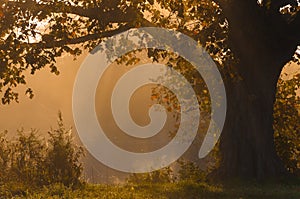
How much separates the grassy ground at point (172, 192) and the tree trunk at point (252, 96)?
2.37 m

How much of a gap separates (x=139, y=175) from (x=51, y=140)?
11.2 ft

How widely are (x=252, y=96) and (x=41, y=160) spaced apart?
638 cm

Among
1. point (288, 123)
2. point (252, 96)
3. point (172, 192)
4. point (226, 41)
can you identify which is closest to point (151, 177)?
point (252, 96)

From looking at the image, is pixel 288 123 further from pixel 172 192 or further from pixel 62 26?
pixel 172 192

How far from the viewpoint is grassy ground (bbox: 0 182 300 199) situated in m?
13.7

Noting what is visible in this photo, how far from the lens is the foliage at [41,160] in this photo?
16844mm

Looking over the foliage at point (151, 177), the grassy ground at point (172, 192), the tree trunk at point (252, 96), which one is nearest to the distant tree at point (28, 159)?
the grassy ground at point (172, 192)

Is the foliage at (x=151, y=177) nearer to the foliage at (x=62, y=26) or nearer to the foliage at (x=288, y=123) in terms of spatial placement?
the foliage at (x=62, y=26)

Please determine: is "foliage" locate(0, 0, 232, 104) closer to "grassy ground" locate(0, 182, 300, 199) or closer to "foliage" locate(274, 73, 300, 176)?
"grassy ground" locate(0, 182, 300, 199)

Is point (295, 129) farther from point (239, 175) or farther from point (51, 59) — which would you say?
point (51, 59)

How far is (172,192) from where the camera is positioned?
1443 cm

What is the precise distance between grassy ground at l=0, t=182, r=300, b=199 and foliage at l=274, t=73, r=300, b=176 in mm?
5375

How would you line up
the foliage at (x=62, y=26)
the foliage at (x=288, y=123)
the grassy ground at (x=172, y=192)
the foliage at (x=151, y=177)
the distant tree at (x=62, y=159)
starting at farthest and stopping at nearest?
the foliage at (x=288, y=123), the foliage at (x=151, y=177), the distant tree at (x=62, y=159), the foliage at (x=62, y=26), the grassy ground at (x=172, y=192)

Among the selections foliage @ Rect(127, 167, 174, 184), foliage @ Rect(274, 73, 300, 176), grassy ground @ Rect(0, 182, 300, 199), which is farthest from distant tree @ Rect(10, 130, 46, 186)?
foliage @ Rect(274, 73, 300, 176)
